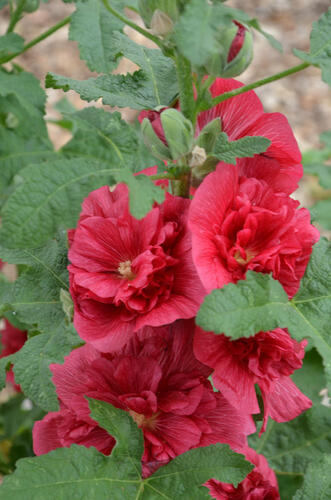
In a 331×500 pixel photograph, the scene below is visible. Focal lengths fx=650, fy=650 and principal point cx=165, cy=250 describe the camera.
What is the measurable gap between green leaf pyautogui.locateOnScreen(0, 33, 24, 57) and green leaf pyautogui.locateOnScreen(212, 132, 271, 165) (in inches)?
27.7

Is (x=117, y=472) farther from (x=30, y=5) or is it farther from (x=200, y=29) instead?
(x=30, y=5)

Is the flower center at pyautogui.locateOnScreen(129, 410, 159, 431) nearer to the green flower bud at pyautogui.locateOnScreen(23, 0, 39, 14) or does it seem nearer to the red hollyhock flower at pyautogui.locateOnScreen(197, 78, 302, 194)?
the red hollyhock flower at pyautogui.locateOnScreen(197, 78, 302, 194)

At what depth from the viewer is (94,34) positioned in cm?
122

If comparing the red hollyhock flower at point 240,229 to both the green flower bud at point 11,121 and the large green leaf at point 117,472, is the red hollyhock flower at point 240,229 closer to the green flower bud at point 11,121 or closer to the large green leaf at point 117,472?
the large green leaf at point 117,472

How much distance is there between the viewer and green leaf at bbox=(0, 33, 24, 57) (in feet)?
4.51

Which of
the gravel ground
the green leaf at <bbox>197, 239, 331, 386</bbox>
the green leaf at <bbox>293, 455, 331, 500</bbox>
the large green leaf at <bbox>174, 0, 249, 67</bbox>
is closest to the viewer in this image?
the large green leaf at <bbox>174, 0, 249, 67</bbox>

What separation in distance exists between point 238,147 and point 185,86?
11 cm

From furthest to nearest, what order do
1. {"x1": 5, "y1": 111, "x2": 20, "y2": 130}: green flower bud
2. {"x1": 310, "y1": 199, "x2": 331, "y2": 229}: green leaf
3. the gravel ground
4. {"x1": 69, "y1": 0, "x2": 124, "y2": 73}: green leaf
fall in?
the gravel ground → {"x1": 310, "y1": 199, "x2": 331, "y2": 229}: green leaf → {"x1": 5, "y1": 111, "x2": 20, "y2": 130}: green flower bud → {"x1": 69, "y1": 0, "x2": 124, "y2": 73}: green leaf

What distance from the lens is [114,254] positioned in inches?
37.2

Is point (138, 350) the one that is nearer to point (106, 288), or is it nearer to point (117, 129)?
point (106, 288)

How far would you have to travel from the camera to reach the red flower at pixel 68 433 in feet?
3.18

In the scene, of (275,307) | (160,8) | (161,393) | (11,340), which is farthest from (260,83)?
(11,340)

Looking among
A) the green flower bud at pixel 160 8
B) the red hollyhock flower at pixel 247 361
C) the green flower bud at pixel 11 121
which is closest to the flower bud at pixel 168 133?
the green flower bud at pixel 160 8

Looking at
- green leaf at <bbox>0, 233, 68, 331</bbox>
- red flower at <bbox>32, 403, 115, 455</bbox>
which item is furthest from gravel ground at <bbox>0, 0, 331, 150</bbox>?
red flower at <bbox>32, 403, 115, 455</bbox>
